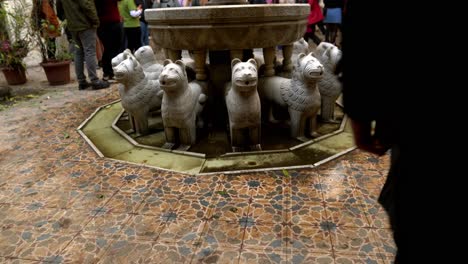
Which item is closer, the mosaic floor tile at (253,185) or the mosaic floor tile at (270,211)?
the mosaic floor tile at (270,211)

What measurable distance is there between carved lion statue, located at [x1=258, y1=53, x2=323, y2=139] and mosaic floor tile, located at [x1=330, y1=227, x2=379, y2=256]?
1507mm

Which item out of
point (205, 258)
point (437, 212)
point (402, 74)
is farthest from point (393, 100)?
point (205, 258)

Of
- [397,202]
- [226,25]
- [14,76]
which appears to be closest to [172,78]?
[226,25]

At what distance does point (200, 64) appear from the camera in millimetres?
3791

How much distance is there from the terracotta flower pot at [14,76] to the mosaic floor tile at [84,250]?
6.07 metres

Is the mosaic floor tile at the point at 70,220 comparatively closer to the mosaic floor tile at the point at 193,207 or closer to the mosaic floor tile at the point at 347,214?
the mosaic floor tile at the point at 193,207

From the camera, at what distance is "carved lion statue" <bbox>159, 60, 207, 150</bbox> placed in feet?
9.94

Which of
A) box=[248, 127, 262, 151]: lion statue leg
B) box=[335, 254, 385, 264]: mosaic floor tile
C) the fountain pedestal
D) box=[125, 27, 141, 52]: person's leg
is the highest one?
the fountain pedestal

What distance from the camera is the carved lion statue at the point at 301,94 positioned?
123 inches

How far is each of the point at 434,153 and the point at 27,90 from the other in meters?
6.99

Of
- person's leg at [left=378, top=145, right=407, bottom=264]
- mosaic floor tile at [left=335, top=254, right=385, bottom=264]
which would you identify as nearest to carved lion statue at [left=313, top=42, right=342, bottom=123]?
mosaic floor tile at [left=335, top=254, right=385, bottom=264]

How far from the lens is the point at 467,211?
2.79 feet

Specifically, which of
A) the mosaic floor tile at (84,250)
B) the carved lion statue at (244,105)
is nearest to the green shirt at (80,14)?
the carved lion statue at (244,105)

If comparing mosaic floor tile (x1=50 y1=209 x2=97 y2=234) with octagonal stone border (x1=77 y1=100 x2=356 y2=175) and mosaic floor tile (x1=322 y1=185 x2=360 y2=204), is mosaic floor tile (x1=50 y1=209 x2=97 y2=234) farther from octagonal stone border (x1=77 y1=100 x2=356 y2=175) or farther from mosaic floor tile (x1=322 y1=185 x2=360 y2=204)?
mosaic floor tile (x1=322 y1=185 x2=360 y2=204)
